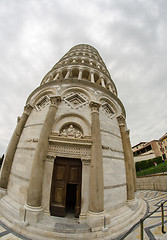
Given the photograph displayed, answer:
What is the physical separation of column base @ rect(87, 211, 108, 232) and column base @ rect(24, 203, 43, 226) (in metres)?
2.03

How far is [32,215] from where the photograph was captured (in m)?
3.85

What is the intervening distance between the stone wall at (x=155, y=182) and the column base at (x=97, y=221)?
1018 cm

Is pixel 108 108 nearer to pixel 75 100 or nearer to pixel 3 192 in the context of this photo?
pixel 75 100

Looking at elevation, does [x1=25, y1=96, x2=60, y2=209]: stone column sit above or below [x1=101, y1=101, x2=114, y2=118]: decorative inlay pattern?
below

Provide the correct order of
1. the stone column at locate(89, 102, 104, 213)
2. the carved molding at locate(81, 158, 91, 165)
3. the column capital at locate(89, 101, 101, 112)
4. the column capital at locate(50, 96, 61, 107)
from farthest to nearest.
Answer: the column capital at locate(89, 101, 101, 112) → the column capital at locate(50, 96, 61, 107) → the carved molding at locate(81, 158, 91, 165) → the stone column at locate(89, 102, 104, 213)

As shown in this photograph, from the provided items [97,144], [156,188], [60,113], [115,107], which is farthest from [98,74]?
[156,188]

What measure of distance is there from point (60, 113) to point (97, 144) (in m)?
3.01

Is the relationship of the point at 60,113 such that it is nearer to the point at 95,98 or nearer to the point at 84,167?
the point at 95,98

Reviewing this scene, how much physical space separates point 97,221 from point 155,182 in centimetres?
1114

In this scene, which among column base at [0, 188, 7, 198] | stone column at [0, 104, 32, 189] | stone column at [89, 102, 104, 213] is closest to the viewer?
stone column at [89, 102, 104, 213]

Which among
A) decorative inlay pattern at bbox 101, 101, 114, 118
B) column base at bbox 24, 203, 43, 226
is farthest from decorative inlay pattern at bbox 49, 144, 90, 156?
decorative inlay pattern at bbox 101, 101, 114, 118

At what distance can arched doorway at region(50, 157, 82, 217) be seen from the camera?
4656mm

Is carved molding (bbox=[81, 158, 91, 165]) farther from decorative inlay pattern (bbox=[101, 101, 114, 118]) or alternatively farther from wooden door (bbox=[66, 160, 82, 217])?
decorative inlay pattern (bbox=[101, 101, 114, 118])

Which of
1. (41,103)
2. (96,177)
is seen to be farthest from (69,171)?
(41,103)
